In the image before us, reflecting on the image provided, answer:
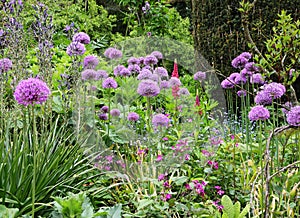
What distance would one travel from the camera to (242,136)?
3.27 meters

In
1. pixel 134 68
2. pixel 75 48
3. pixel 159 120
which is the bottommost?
pixel 159 120

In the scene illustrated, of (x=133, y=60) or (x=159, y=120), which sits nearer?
(x=159, y=120)

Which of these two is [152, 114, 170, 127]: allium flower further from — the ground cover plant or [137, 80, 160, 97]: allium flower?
[137, 80, 160, 97]: allium flower

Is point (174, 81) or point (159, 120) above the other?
point (174, 81)

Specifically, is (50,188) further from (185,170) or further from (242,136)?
(242,136)

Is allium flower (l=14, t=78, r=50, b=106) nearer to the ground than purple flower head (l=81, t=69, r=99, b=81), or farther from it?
nearer to the ground

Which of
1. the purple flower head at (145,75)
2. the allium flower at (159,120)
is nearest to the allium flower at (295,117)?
the allium flower at (159,120)

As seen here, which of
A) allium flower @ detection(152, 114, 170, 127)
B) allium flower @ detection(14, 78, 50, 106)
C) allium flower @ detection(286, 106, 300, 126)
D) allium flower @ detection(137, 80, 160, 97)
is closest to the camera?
allium flower @ detection(14, 78, 50, 106)

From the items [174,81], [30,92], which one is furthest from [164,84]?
[30,92]

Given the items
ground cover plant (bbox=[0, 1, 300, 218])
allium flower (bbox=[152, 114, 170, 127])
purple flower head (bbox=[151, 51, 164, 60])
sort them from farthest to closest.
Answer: purple flower head (bbox=[151, 51, 164, 60]) → allium flower (bbox=[152, 114, 170, 127]) → ground cover plant (bbox=[0, 1, 300, 218])

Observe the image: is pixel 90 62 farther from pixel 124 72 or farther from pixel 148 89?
pixel 148 89

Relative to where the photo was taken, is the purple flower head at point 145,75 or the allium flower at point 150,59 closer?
the purple flower head at point 145,75

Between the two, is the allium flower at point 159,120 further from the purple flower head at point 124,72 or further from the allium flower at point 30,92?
the allium flower at point 30,92

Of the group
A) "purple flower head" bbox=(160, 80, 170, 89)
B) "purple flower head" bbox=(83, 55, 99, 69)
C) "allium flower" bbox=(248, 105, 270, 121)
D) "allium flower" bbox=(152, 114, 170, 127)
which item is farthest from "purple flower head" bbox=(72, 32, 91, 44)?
"allium flower" bbox=(248, 105, 270, 121)
